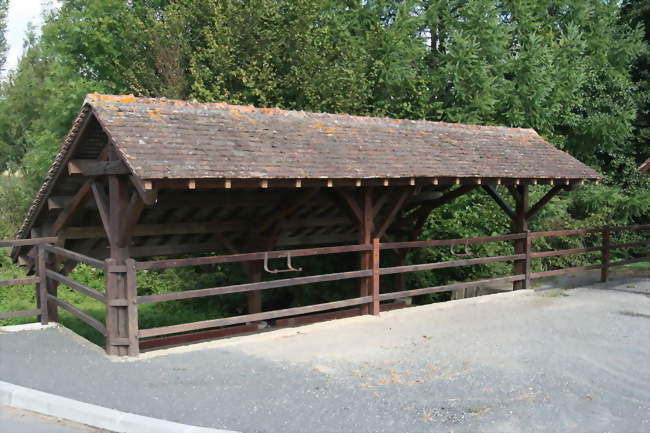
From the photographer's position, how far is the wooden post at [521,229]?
37.0 ft

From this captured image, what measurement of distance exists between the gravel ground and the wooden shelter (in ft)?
3.45

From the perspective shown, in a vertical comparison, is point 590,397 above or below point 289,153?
below

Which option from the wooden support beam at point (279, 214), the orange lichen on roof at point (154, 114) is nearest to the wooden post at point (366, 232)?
the wooden support beam at point (279, 214)

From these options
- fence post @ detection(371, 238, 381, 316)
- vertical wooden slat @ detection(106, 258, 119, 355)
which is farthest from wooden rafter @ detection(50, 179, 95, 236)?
fence post @ detection(371, 238, 381, 316)

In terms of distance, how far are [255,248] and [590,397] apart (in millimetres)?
6016

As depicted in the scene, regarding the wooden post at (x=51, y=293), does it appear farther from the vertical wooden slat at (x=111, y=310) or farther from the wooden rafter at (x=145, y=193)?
the wooden rafter at (x=145, y=193)

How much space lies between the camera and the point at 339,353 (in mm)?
7035

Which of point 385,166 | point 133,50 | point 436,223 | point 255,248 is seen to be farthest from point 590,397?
point 133,50

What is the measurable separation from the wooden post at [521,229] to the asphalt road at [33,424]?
8694 mm

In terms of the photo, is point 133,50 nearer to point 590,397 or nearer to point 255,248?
point 255,248

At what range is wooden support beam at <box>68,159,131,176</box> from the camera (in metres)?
6.74

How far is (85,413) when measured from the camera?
488cm

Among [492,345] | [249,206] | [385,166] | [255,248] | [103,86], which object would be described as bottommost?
[492,345]

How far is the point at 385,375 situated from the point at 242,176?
2.72 m
